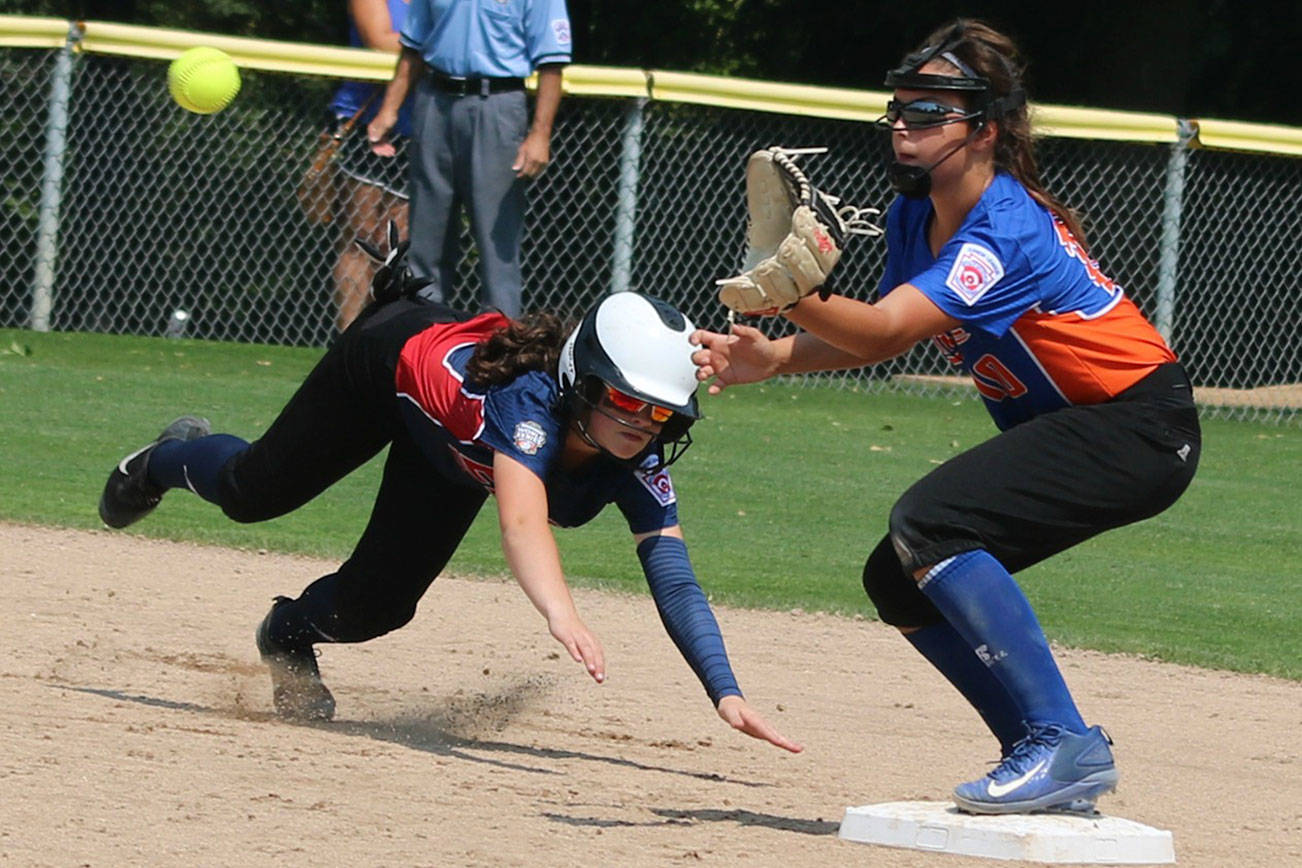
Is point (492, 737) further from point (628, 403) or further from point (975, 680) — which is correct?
point (975, 680)

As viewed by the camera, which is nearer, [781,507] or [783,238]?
[783,238]

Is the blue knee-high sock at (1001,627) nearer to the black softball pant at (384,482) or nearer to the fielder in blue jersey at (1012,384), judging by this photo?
the fielder in blue jersey at (1012,384)

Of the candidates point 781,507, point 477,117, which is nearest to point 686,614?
point 781,507

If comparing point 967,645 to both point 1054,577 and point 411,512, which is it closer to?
point 411,512

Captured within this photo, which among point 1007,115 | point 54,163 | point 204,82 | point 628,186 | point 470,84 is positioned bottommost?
point 54,163

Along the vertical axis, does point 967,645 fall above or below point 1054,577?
above

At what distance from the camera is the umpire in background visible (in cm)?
975

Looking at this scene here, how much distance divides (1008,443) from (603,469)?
103cm

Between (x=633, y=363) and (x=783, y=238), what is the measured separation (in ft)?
2.19

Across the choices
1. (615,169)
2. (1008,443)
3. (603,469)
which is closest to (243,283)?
(615,169)

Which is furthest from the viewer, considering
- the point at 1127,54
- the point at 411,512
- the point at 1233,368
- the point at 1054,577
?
the point at 1127,54

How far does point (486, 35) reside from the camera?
973cm

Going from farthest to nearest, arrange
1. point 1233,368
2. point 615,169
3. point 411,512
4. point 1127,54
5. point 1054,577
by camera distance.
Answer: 1. point 1127,54
2. point 1233,368
3. point 615,169
4. point 1054,577
5. point 411,512

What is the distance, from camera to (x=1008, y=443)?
4.16 m
